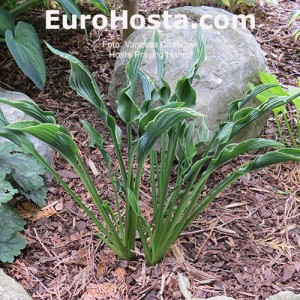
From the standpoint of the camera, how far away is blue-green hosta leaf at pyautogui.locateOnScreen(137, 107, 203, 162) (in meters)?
1.15

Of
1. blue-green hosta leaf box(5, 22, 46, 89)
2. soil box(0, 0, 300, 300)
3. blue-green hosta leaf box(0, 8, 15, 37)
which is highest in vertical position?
blue-green hosta leaf box(0, 8, 15, 37)

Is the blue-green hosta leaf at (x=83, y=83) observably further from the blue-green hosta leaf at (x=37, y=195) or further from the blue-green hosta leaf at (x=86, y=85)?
the blue-green hosta leaf at (x=37, y=195)

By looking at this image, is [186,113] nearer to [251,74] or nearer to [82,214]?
[82,214]

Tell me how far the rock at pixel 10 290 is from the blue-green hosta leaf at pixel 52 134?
1.34 ft

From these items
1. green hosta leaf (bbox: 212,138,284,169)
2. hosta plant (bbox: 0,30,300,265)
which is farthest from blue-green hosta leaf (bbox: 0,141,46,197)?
green hosta leaf (bbox: 212,138,284,169)

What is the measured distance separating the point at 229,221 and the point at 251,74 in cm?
69

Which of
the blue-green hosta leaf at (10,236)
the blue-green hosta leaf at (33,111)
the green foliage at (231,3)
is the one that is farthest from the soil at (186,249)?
the green foliage at (231,3)

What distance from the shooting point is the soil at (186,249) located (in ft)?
5.09

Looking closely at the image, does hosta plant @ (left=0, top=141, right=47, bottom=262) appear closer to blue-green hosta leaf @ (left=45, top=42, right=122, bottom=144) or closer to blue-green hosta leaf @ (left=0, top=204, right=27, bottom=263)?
blue-green hosta leaf @ (left=0, top=204, right=27, bottom=263)

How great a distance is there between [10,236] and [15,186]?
22cm

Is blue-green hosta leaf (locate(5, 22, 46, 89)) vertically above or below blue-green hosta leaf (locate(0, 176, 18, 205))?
above

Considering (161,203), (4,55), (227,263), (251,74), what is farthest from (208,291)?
(4,55)

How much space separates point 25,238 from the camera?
172 centimetres

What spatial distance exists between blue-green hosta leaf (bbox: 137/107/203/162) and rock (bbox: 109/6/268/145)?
0.73 metres
